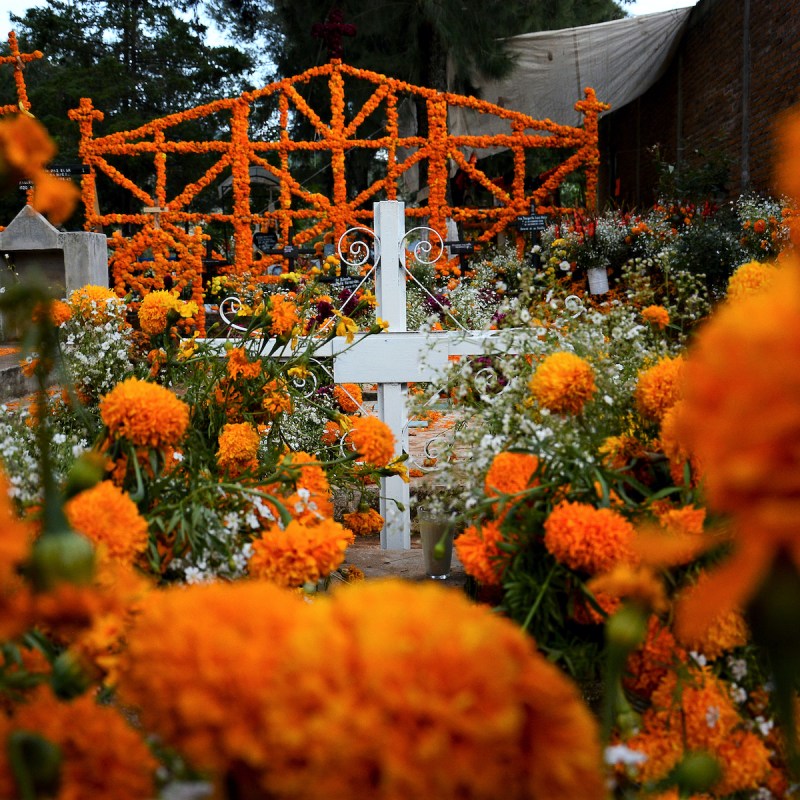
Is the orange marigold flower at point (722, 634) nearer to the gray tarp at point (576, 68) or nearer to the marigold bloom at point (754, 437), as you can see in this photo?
the marigold bloom at point (754, 437)

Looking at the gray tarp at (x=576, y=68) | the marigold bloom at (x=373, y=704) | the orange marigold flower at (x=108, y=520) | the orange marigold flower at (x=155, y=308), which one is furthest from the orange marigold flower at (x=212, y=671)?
the gray tarp at (x=576, y=68)

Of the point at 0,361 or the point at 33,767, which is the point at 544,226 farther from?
the point at 33,767

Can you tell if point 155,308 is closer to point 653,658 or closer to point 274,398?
point 274,398

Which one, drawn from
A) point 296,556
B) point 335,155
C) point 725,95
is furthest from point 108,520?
point 335,155

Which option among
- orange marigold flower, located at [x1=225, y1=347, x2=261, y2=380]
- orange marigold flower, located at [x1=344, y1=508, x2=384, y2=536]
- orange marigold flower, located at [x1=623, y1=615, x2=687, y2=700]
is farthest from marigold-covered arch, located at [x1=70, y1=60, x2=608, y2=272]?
orange marigold flower, located at [x1=623, y1=615, x2=687, y2=700]

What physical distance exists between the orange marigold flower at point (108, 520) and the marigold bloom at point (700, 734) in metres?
0.58

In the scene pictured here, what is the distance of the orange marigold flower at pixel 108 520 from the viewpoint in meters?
0.79

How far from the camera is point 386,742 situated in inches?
13.3

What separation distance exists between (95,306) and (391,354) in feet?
2.97

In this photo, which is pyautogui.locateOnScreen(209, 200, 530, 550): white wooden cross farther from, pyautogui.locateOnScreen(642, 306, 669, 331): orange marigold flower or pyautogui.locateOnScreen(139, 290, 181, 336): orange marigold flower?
pyautogui.locateOnScreen(642, 306, 669, 331): orange marigold flower

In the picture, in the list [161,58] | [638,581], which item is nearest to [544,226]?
[638,581]

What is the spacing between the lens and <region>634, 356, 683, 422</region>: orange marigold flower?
1.13 m

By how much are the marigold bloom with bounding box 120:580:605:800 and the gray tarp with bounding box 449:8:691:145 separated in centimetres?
1184

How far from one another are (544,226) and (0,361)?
578 cm
